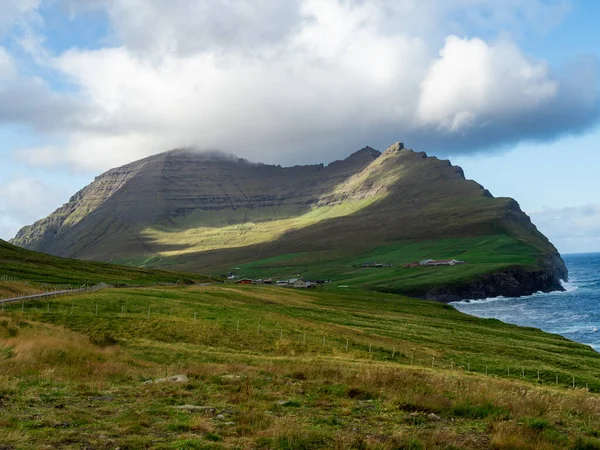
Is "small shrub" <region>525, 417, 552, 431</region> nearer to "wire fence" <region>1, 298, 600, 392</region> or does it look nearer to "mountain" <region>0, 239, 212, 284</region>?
"wire fence" <region>1, 298, 600, 392</region>

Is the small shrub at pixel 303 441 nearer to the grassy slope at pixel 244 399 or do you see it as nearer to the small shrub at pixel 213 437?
the grassy slope at pixel 244 399

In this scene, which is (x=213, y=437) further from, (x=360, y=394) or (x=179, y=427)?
(x=360, y=394)

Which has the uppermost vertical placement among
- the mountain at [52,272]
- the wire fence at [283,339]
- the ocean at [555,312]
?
the mountain at [52,272]

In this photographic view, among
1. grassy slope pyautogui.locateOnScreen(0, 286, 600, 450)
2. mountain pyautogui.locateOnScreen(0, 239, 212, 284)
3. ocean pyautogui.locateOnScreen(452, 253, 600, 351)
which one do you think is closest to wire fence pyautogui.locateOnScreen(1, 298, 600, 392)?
grassy slope pyautogui.locateOnScreen(0, 286, 600, 450)

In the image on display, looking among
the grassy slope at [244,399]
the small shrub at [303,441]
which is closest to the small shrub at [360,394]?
the grassy slope at [244,399]

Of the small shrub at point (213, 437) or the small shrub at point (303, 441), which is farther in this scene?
the small shrub at point (213, 437)

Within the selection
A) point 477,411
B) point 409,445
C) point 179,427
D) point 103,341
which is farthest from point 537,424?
point 103,341

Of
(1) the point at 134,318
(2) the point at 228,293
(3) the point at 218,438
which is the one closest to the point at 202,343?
(1) the point at 134,318

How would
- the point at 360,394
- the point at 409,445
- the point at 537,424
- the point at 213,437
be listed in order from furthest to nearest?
the point at 360,394
the point at 537,424
the point at 213,437
the point at 409,445

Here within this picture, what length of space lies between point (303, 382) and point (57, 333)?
25389mm

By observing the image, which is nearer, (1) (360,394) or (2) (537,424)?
(2) (537,424)

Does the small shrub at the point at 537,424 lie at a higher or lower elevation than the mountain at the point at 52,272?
lower

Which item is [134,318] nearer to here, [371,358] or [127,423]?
[371,358]

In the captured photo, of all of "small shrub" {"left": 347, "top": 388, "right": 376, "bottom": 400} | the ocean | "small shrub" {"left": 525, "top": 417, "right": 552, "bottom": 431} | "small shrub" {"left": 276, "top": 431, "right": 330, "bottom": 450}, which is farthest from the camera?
the ocean
